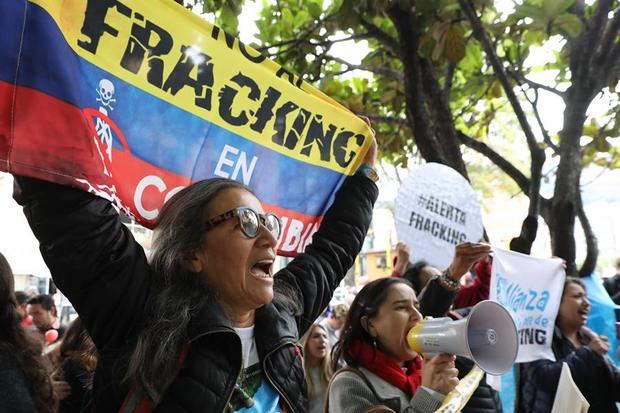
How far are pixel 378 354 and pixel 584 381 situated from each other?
164 cm

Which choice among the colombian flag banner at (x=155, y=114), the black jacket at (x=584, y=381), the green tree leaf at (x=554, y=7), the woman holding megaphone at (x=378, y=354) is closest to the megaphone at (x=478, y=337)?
the woman holding megaphone at (x=378, y=354)

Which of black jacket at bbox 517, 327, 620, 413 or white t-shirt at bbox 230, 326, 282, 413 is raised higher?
white t-shirt at bbox 230, 326, 282, 413

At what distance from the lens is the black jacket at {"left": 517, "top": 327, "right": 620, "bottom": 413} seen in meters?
3.31

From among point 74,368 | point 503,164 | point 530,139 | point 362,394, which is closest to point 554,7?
point 530,139

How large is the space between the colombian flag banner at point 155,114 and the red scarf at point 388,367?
1.55ft

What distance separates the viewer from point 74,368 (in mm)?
2807

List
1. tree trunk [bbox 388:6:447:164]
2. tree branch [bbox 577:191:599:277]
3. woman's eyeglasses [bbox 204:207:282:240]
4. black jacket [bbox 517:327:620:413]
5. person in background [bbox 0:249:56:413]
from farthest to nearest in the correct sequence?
tree branch [bbox 577:191:599:277]
tree trunk [bbox 388:6:447:164]
black jacket [bbox 517:327:620:413]
person in background [bbox 0:249:56:413]
woman's eyeglasses [bbox 204:207:282:240]

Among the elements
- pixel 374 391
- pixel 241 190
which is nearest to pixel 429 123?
pixel 374 391

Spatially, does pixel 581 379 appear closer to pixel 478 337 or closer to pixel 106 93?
pixel 478 337

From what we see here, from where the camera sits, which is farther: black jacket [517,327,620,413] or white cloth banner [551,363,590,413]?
black jacket [517,327,620,413]

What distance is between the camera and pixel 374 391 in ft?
7.02

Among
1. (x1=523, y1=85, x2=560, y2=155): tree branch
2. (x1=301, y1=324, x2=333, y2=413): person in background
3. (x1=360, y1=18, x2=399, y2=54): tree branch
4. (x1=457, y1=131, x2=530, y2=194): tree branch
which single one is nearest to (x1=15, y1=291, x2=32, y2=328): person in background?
(x1=301, y1=324, x2=333, y2=413): person in background

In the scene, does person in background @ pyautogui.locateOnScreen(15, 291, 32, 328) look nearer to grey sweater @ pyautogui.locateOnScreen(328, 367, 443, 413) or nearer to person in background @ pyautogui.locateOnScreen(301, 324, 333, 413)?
grey sweater @ pyautogui.locateOnScreen(328, 367, 443, 413)

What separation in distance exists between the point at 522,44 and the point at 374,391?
3703mm
